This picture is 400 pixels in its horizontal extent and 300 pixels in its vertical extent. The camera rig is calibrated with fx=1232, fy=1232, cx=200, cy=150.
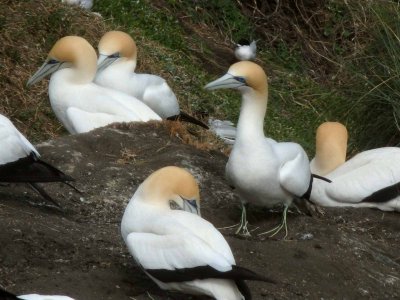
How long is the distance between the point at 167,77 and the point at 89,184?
5.63 m

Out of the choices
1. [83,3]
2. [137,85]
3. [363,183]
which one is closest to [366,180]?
[363,183]

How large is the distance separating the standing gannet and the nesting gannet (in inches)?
54.9

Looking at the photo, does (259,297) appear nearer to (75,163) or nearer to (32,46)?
(75,163)

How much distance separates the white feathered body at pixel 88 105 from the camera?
398 inches

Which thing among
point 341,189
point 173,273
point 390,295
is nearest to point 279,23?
point 341,189

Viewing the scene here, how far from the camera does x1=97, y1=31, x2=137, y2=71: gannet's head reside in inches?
454

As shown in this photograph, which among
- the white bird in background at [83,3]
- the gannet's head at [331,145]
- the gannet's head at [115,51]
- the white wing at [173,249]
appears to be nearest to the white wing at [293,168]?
the gannet's head at [331,145]

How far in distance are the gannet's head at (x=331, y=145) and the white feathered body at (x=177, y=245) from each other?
392cm

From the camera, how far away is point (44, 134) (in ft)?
38.8

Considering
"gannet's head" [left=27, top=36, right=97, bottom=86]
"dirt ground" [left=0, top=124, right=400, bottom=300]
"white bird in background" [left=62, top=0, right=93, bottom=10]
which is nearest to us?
"dirt ground" [left=0, top=124, right=400, bottom=300]

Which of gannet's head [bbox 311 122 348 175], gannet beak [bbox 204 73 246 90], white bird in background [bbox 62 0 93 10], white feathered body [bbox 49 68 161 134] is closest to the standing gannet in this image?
gannet beak [bbox 204 73 246 90]

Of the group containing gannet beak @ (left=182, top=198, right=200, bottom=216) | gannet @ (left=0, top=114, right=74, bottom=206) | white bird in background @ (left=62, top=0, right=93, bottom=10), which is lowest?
white bird in background @ (left=62, top=0, right=93, bottom=10)

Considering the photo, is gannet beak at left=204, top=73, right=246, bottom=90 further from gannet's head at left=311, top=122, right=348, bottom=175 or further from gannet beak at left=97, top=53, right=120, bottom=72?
gannet beak at left=97, top=53, right=120, bottom=72

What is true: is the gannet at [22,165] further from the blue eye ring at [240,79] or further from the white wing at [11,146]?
the blue eye ring at [240,79]
